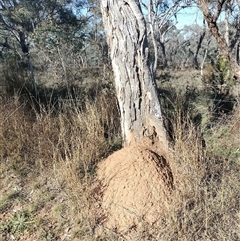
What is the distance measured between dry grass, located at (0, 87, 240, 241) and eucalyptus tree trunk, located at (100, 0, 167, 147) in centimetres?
34

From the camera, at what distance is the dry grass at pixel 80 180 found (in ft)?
7.91

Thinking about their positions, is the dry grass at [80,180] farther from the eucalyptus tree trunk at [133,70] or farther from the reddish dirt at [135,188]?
the eucalyptus tree trunk at [133,70]

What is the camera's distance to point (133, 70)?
3.00 meters

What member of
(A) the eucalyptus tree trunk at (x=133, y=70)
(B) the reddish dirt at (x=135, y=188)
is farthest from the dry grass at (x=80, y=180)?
(A) the eucalyptus tree trunk at (x=133, y=70)

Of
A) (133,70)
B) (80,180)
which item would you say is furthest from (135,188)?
(133,70)

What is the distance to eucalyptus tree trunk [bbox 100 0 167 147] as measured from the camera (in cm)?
296

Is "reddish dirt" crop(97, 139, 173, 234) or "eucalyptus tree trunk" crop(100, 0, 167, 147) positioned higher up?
"eucalyptus tree trunk" crop(100, 0, 167, 147)

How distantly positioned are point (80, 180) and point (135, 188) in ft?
1.88

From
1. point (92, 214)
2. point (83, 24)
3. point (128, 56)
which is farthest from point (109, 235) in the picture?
point (83, 24)

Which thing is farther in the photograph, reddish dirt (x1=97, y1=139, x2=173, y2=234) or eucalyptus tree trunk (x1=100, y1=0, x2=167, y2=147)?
eucalyptus tree trunk (x1=100, y1=0, x2=167, y2=147)

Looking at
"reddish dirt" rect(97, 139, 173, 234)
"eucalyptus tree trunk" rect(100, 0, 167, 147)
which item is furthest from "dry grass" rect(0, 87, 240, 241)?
"eucalyptus tree trunk" rect(100, 0, 167, 147)

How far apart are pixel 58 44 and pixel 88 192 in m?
6.40

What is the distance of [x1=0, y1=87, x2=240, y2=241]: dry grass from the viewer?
7.91ft

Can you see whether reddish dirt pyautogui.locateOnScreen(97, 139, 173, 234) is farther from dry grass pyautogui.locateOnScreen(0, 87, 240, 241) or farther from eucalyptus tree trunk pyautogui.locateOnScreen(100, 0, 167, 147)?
eucalyptus tree trunk pyautogui.locateOnScreen(100, 0, 167, 147)
